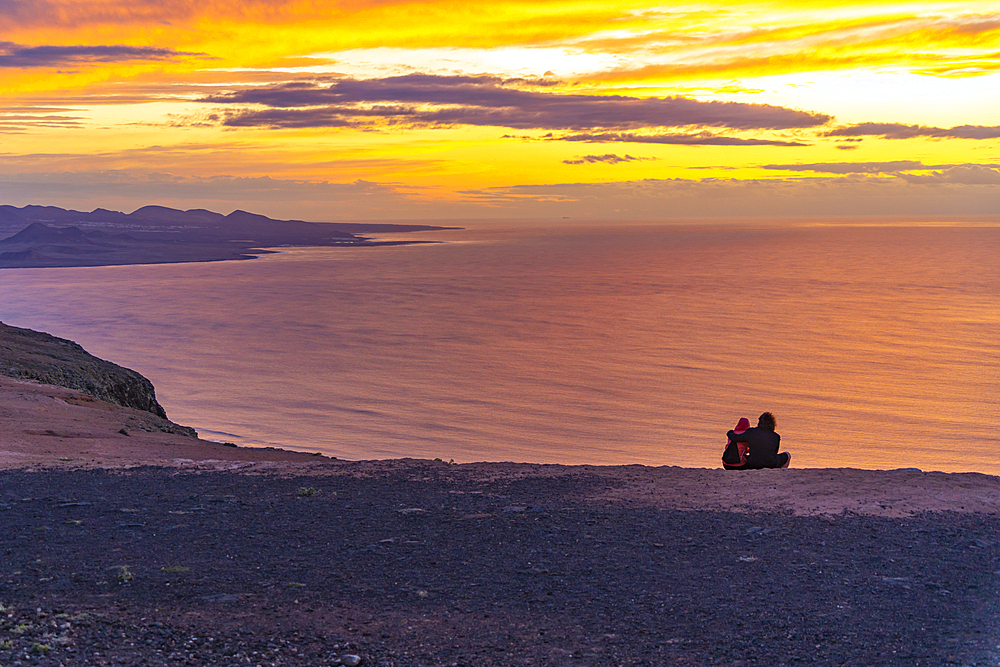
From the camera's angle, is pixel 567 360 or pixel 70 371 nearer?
pixel 70 371

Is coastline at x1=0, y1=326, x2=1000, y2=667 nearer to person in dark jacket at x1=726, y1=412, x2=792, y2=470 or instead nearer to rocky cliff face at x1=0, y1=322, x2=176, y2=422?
person in dark jacket at x1=726, y1=412, x2=792, y2=470

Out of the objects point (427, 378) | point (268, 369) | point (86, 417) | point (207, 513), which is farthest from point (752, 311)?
point (207, 513)

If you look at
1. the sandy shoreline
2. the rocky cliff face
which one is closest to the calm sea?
Result: the rocky cliff face

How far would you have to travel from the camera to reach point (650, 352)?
58656mm

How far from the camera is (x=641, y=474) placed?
1145 cm

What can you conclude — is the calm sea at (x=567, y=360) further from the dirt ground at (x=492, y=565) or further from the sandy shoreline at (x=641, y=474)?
the dirt ground at (x=492, y=565)

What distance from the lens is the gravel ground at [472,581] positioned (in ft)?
20.5

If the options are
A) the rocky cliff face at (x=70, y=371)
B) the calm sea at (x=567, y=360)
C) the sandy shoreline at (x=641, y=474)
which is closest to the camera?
the sandy shoreline at (x=641, y=474)

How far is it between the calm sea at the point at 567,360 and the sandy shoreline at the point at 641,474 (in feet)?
56.6

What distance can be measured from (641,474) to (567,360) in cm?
4468

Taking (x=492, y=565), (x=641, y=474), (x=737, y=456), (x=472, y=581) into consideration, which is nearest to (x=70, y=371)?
(x=641, y=474)

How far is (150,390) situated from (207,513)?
62.3ft

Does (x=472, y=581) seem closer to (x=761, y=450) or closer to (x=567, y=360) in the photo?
(x=761, y=450)

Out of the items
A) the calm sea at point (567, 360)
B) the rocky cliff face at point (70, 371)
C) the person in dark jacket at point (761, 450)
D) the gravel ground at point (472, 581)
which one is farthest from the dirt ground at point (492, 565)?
the calm sea at point (567, 360)
